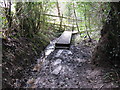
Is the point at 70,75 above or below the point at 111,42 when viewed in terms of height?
below

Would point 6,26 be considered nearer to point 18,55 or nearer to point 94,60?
point 18,55

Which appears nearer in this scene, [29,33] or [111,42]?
[111,42]

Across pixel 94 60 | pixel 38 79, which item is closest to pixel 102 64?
pixel 94 60

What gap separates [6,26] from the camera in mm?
4977

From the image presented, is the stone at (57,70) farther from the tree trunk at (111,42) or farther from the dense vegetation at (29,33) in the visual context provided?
the tree trunk at (111,42)

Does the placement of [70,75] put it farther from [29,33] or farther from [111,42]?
[29,33]

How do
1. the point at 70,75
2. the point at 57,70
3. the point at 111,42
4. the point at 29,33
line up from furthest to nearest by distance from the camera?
the point at 29,33
the point at 57,70
the point at 70,75
the point at 111,42

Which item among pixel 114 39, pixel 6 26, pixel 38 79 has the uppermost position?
pixel 6 26

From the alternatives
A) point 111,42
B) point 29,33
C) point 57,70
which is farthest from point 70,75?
point 29,33

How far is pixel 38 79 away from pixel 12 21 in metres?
2.72

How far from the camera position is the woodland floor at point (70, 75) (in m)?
3.17

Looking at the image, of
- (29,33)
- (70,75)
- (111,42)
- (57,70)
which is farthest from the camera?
(29,33)

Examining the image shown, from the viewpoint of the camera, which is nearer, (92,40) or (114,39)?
(114,39)

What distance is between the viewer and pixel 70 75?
3.78m
